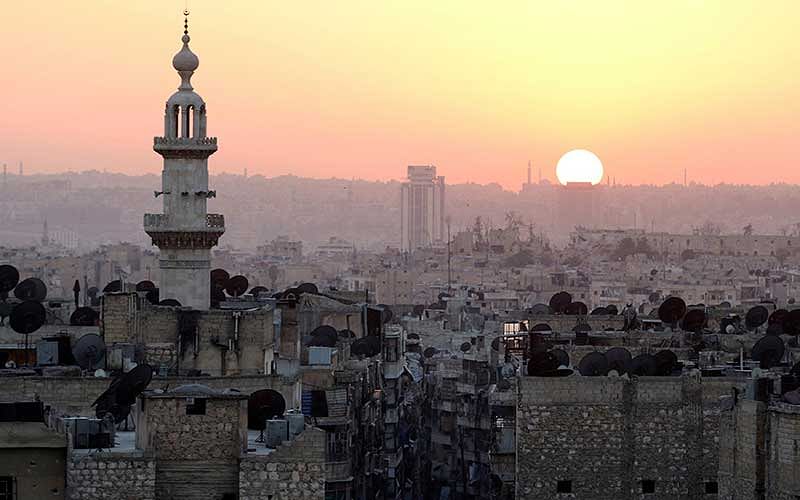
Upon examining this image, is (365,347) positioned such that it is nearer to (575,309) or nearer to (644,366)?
(575,309)

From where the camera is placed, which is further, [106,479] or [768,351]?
[768,351]

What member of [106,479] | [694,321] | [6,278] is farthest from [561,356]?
[106,479]

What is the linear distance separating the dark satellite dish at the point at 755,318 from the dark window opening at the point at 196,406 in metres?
→ 22.9

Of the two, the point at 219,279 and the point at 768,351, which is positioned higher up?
the point at 219,279

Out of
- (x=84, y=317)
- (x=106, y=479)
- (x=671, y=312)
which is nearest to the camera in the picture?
(x=106, y=479)

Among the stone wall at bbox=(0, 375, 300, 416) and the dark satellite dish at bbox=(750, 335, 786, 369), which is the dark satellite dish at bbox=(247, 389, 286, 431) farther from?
the dark satellite dish at bbox=(750, 335, 786, 369)

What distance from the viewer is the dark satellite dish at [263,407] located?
26.1 meters

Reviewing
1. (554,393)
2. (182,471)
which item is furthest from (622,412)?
(182,471)

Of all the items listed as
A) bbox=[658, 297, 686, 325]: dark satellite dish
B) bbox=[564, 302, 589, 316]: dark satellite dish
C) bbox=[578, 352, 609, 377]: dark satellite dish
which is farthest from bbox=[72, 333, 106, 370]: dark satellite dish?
bbox=[564, 302, 589, 316]: dark satellite dish

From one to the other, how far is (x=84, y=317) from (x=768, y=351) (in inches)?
423

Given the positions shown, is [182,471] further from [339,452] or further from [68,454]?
[339,452]

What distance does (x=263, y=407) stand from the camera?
26.7 m

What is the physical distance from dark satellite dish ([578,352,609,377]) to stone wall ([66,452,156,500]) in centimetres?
1163

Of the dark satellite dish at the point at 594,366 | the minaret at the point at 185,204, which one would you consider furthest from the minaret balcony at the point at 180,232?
the dark satellite dish at the point at 594,366
